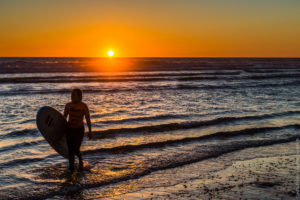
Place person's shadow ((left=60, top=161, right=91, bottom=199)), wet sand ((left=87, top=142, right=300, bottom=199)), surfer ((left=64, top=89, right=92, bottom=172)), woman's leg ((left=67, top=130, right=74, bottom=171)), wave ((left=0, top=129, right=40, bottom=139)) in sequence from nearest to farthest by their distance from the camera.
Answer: wet sand ((left=87, top=142, right=300, bottom=199))
person's shadow ((left=60, top=161, right=91, bottom=199))
surfer ((left=64, top=89, right=92, bottom=172))
woman's leg ((left=67, top=130, right=74, bottom=171))
wave ((left=0, top=129, right=40, bottom=139))

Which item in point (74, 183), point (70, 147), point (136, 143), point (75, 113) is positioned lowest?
point (74, 183)

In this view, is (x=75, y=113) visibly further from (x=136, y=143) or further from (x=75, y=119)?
(x=136, y=143)

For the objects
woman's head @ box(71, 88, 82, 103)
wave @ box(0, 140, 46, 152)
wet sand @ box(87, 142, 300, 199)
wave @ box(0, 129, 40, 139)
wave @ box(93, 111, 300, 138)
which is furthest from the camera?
wave @ box(93, 111, 300, 138)

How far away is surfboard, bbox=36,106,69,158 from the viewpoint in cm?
652

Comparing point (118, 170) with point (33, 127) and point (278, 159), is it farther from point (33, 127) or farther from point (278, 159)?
point (33, 127)

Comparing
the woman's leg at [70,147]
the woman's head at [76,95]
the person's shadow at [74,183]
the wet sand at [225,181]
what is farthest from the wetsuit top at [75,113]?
the wet sand at [225,181]

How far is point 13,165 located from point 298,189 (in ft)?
20.0

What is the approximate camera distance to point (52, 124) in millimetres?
6582

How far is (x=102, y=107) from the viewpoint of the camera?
47.7ft

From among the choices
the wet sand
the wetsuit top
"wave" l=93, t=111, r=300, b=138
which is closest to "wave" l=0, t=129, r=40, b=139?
"wave" l=93, t=111, r=300, b=138

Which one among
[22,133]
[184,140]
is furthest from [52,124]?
[184,140]

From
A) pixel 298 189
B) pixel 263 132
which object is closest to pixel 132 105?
pixel 263 132

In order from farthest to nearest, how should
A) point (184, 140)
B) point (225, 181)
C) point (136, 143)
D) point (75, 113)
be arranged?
1. point (184, 140)
2. point (136, 143)
3. point (75, 113)
4. point (225, 181)

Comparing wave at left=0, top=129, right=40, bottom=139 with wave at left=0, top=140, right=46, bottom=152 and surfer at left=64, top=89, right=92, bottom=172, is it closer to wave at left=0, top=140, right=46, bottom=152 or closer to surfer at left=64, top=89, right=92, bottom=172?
wave at left=0, top=140, right=46, bottom=152
